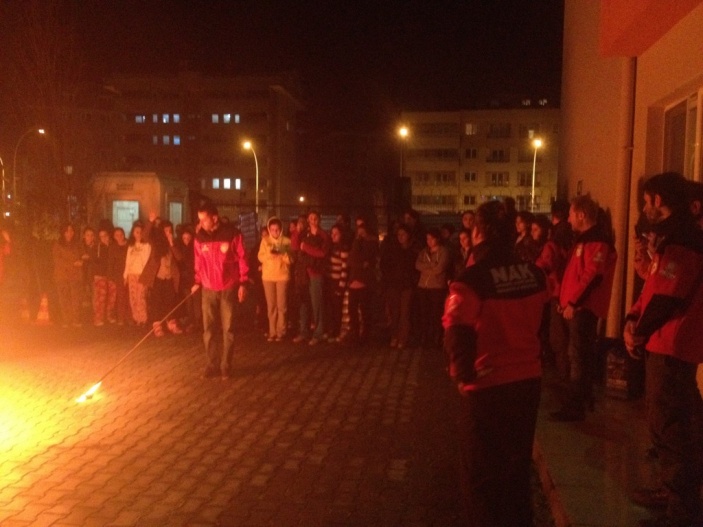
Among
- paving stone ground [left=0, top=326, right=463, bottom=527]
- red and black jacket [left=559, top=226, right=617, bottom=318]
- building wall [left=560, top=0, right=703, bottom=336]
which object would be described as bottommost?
paving stone ground [left=0, top=326, right=463, bottom=527]

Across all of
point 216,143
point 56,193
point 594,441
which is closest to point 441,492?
point 594,441

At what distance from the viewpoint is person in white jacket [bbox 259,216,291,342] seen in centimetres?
1191

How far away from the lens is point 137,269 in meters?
12.9

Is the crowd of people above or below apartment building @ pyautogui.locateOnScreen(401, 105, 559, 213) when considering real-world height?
below

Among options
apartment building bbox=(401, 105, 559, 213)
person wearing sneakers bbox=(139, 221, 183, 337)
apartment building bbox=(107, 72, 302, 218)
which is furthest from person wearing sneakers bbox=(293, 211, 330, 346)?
apartment building bbox=(107, 72, 302, 218)

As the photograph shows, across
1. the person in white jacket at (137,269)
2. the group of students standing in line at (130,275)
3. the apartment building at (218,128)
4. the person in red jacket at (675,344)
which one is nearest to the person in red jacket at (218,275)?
the group of students standing in line at (130,275)

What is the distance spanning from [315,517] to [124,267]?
9.20 meters

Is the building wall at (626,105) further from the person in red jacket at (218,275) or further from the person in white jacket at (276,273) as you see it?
the person in white jacket at (276,273)

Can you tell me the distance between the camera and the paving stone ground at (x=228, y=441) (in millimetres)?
5254

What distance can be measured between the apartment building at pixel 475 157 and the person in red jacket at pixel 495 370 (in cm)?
6413

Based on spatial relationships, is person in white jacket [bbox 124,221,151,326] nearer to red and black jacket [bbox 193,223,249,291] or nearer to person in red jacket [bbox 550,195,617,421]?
red and black jacket [bbox 193,223,249,291]

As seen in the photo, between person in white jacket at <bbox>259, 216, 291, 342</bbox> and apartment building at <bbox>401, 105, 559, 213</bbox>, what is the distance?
56519mm

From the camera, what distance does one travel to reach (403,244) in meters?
11.6

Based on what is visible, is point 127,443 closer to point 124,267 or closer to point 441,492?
point 441,492
